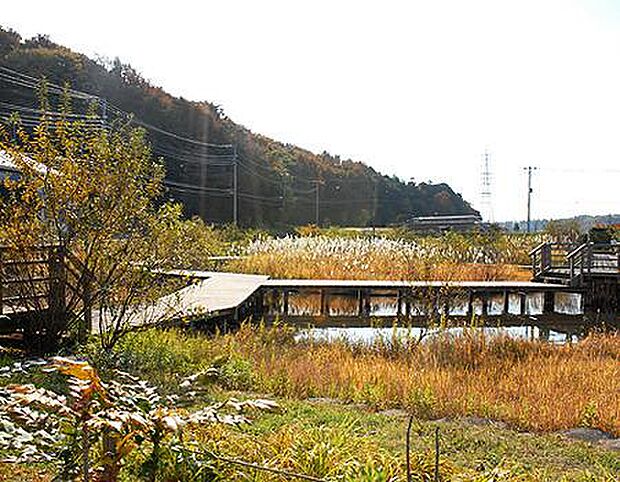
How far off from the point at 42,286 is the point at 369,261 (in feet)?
35.9

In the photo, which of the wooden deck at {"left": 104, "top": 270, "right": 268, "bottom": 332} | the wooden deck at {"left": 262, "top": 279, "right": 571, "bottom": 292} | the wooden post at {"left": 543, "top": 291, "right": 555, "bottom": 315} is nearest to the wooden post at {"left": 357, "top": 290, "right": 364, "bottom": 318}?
the wooden deck at {"left": 262, "top": 279, "right": 571, "bottom": 292}

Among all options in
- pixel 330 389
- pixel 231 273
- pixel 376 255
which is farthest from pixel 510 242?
pixel 330 389

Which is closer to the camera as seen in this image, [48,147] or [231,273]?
[48,147]

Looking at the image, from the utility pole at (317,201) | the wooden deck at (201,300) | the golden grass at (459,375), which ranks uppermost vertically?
the utility pole at (317,201)

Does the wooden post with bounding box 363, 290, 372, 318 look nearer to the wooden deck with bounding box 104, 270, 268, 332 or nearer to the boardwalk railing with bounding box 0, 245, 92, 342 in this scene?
the wooden deck with bounding box 104, 270, 268, 332

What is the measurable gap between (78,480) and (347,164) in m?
51.2

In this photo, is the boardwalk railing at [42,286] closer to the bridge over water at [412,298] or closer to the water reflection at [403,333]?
the bridge over water at [412,298]

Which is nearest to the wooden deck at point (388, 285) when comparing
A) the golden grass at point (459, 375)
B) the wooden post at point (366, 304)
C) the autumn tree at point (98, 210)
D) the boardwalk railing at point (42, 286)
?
the wooden post at point (366, 304)

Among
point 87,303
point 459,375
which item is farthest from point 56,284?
point 459,375

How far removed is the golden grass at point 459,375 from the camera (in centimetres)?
536

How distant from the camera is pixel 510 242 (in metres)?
23.5

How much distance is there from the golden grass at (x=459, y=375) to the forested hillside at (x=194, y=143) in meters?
21.8

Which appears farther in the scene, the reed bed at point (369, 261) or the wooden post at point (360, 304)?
the reed bed at point (369, 261)

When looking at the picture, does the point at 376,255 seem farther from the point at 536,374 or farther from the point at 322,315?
the point at 536,374
